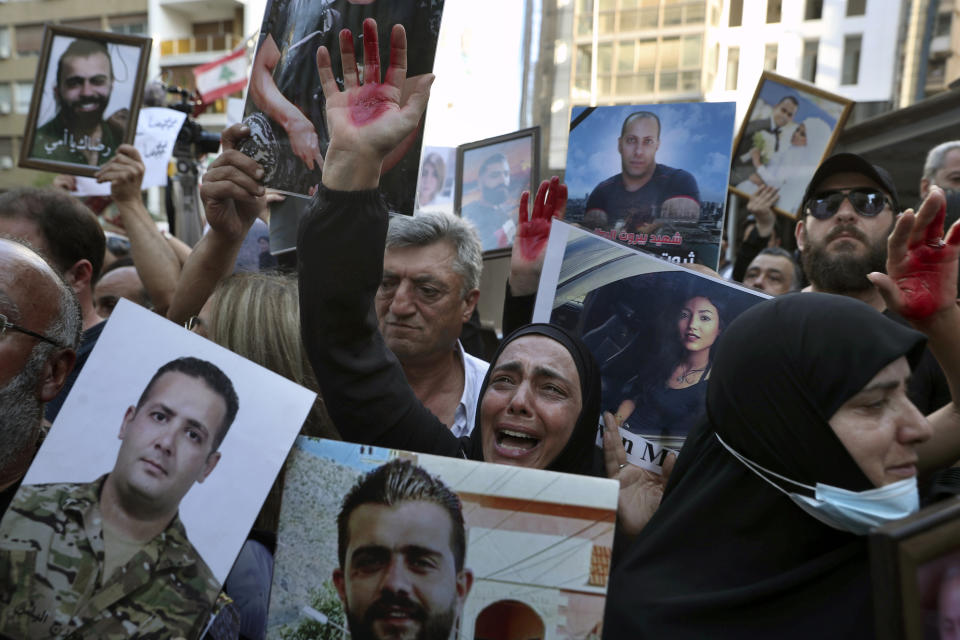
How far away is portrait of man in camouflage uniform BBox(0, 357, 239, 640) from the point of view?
140cm

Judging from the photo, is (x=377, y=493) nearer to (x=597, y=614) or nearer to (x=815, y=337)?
(x=597, y=614)

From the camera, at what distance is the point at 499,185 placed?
376 cm

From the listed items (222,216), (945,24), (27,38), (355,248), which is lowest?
(355,248)

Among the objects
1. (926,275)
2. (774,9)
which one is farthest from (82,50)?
(774,9)

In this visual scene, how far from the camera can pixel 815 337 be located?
1503 millimetres

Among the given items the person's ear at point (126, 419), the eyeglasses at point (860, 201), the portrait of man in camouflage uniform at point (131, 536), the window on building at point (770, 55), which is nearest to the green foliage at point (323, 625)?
the portrait of man in camouflage uniform at point (131, 536)

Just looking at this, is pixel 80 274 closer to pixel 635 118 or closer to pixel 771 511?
pixel 635 118

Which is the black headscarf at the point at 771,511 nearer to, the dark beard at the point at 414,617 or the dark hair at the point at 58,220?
the dark beard at the point at 414,617

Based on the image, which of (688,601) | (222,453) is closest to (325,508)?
(222,453)

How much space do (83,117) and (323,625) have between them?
333 cm

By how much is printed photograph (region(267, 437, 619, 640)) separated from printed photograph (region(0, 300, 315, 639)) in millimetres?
96

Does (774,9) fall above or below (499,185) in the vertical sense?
above

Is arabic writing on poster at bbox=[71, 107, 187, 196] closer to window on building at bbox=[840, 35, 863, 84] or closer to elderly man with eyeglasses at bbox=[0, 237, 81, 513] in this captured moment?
elderly man with eyeglasses at bbox=[0, 237, 81, 513]

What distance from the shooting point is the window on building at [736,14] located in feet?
36.2
